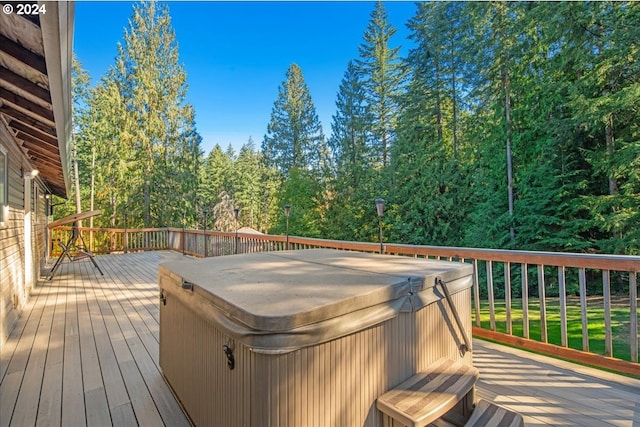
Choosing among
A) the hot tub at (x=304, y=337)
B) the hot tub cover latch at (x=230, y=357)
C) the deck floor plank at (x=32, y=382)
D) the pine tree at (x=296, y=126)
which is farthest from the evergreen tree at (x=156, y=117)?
the hot tub cover latch at (x=230, y=357)

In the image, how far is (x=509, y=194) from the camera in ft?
35.5

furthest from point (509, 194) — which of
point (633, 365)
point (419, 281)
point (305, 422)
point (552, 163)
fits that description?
point (305, 422)

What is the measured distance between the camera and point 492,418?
5.16 feet

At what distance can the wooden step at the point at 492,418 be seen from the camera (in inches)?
60.1

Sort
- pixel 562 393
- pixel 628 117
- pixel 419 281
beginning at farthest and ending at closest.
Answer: pixel 628 117, pixel 562 393, pixel 419 281

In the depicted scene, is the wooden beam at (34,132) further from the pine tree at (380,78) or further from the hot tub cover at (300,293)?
the pine tree at (380,78)

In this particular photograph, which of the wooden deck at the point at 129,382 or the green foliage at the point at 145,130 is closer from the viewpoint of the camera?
the wooden deck at the point at 129,382

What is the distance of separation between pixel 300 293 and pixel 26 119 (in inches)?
165

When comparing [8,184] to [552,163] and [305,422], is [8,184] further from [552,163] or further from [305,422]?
[552,163]

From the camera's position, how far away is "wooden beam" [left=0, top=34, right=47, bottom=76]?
201cm

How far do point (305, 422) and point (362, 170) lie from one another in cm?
1609

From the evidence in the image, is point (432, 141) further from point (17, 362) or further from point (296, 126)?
point (17, 362)

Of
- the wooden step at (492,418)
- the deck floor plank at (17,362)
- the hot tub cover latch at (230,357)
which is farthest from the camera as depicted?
the deck floor plank at (17,362)

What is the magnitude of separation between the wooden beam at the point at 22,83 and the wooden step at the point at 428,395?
331cm
